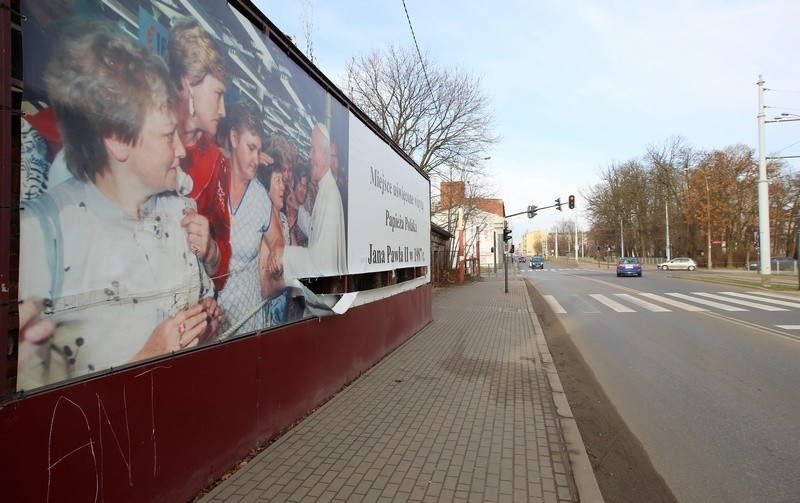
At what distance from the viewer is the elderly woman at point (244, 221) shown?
3.56m

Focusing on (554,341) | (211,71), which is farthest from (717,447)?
(554,341)

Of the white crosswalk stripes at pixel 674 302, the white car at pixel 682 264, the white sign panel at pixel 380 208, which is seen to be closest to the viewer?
the white sign panel at pixel 380 208

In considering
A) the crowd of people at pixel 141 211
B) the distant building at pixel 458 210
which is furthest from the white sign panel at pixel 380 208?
the distant building at pixel 458 210

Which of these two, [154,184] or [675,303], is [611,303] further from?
[154,184]

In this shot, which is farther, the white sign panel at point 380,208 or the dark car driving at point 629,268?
the dark car driving at point 629,268

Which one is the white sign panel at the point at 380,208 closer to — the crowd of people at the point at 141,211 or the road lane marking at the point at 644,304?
the crowd of people at the point at 141,211

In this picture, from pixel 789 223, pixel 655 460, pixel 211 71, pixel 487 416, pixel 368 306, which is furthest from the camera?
pixel 789 223

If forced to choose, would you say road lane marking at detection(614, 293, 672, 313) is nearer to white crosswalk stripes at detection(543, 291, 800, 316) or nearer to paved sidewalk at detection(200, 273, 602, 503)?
white crosswalk stripes at detection(543, 291, 800, 316)

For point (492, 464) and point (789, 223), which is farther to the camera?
point (789, 223)

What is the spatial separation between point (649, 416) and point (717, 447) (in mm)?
932

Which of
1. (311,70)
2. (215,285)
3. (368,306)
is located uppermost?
(311,70)

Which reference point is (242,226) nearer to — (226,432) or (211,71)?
(211,71)

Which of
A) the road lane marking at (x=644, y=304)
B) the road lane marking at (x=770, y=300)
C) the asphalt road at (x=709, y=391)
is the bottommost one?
the asphalt road at (x=709, y=391)

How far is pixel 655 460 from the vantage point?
4.12m
